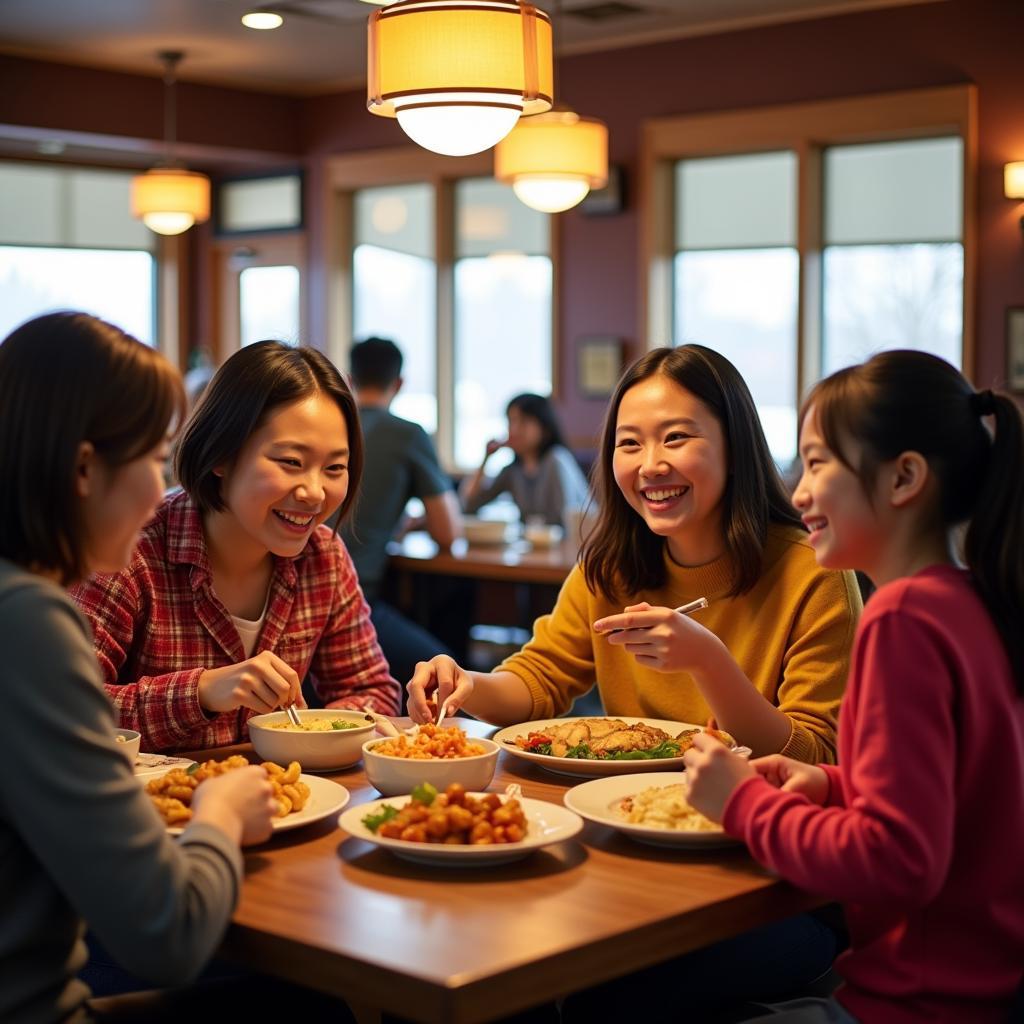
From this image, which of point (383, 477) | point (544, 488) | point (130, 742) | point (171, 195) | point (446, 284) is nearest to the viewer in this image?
point (130, 742)

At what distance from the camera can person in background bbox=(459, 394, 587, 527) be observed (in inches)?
237

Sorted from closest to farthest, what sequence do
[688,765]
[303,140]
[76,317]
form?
[76,317], [688,765], [303,140]

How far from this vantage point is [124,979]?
1.71 metres

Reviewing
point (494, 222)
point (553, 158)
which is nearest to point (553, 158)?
point (553, 158)

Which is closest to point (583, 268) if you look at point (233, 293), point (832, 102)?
point (832, 102)

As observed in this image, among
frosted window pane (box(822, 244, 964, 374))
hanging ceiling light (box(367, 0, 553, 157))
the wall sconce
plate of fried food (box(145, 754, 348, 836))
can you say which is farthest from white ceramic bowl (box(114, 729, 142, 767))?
the wall sconce

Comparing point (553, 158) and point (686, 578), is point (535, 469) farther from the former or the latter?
point (686, 578)

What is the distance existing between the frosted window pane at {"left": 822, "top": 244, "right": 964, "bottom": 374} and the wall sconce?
37cm

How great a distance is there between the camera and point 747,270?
7.13 m

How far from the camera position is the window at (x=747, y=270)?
6.95m

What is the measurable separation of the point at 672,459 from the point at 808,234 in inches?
193

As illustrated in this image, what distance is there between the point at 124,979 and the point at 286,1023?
26 cm

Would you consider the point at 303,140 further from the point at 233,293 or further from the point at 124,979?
the point at 124,979

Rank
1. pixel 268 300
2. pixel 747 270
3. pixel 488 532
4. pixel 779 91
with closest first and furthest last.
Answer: pixel 488 532
pixel 779 91
pixel 747 270
pixel 268 300
